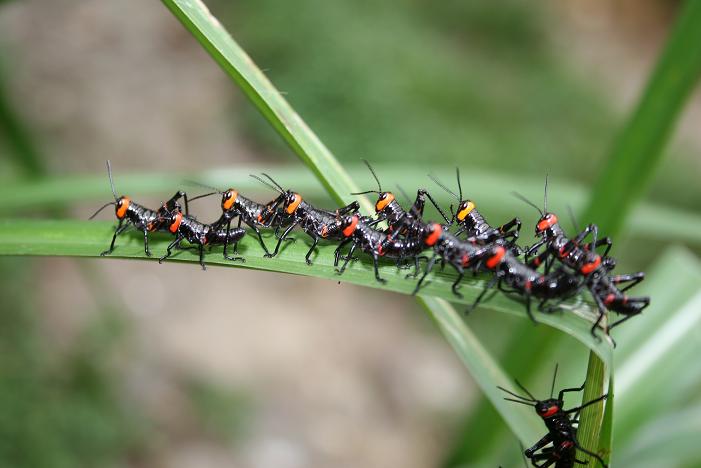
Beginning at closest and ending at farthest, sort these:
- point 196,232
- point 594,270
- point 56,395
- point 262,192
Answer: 1. point 594,270
2. point 196,232
3. point 56,395
4. point 262,192

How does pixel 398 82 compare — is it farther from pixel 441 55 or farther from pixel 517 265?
pixel 517 265

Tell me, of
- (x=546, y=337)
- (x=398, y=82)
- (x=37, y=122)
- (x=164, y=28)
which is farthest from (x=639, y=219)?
(x=164, y=28)

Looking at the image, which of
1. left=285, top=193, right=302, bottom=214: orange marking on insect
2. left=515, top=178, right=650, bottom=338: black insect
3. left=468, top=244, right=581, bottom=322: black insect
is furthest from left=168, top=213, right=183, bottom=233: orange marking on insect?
left=515, top=178, right=650, bottom=338: black insect

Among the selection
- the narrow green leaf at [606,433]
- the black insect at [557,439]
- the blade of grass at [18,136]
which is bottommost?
the narrow green leaf at [606,433]

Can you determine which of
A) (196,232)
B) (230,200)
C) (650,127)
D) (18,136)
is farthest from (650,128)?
(18,136)

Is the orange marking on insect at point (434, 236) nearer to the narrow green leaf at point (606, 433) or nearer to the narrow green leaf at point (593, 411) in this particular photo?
the narrow green leaf at point (593, 411)

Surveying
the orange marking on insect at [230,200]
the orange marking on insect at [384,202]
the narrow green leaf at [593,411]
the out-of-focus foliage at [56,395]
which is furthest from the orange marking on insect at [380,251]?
the out-of-focus foliage at [56,395]

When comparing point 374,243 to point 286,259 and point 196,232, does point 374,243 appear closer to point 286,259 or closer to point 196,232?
point 286,259
